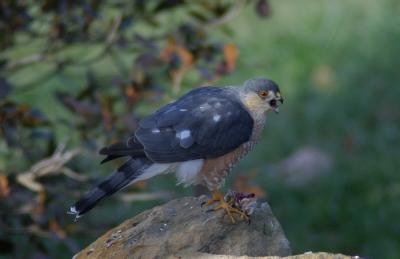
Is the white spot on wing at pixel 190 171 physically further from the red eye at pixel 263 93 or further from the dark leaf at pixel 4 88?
the dark leaf at pixel 4 88

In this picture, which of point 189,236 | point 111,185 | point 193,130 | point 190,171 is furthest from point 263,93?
point 189,236

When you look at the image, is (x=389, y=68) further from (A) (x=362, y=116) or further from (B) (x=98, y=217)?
(B) (x=98, y=217)

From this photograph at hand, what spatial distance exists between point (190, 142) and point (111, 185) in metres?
0.40

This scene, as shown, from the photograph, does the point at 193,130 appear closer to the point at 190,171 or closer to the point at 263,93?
the point at 190,171

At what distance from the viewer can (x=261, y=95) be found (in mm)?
4598

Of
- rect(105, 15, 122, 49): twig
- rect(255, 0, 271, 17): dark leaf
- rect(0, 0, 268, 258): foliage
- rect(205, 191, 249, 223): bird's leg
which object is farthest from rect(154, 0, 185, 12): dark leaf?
rect(205, 191, 249, 223): bird's leg

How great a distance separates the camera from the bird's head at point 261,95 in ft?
15.1

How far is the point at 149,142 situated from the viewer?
4.46 m

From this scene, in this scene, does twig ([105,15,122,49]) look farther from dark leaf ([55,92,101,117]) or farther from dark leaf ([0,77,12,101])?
dark leaf ([0,77,12,101])

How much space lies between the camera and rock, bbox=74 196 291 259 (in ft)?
12.8

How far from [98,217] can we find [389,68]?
3650mm

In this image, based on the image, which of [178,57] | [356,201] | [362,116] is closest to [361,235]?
[356,201]

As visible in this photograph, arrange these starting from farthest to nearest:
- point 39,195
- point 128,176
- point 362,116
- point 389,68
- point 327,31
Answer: point 327,31 < point 389,68 < point 362,116 < point 39,195 < point 128,176

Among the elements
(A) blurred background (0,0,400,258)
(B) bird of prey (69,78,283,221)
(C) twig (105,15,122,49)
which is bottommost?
(A) blurred background (0,0,400,258)
